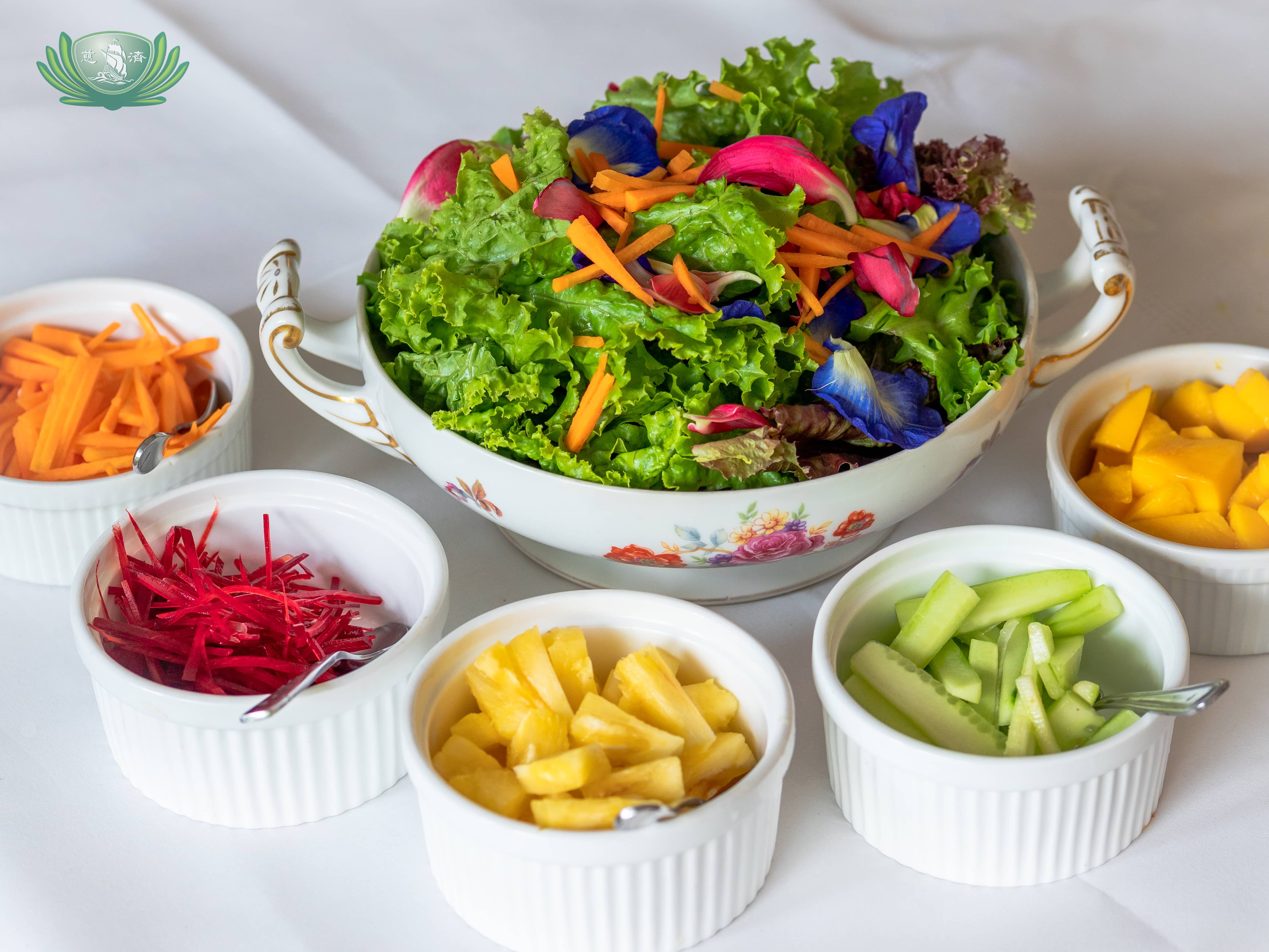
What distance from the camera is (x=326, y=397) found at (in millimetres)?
1951

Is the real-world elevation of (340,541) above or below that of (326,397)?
below

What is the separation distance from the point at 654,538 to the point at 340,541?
18.0 inches

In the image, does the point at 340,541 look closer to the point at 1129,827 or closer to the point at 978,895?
the point at 978,895

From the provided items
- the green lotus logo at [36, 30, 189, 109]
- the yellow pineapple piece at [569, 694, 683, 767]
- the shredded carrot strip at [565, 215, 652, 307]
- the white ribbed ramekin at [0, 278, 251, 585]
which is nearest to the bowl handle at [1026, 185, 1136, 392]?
the shredded carrot strip at [565, 215, 652, 307]

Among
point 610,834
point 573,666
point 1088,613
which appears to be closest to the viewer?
point 610,834

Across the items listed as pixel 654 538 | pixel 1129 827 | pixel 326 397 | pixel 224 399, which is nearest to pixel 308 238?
pixel 224 399

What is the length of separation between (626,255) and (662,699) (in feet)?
1.95

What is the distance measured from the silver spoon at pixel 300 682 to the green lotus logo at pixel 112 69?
Result: 1.73m

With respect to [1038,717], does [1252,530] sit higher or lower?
higher

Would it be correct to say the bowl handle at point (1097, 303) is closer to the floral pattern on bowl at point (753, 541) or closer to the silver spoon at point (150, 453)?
the floral pattern on bowl at point (753, 541)

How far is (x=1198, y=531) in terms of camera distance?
1.83m

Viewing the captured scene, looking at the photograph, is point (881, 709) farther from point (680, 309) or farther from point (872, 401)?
point (680, 309)

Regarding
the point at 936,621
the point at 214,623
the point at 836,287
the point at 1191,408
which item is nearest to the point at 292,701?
the point at 214,623

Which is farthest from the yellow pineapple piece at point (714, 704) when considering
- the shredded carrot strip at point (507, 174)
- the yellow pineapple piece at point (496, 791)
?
the shredded carrot strip at point (507, 174)
